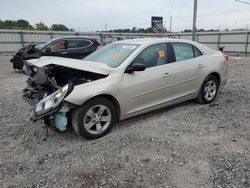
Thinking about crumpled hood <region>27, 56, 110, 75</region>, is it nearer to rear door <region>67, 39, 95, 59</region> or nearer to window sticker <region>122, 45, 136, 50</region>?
window sticker <region>122, 45, 136, 50</region>

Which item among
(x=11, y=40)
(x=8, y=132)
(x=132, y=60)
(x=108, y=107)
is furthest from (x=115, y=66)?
(x=11, y=40)

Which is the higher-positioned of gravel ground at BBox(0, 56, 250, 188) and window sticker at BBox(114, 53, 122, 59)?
window sticker at BBox(114, 53, 122, 59)

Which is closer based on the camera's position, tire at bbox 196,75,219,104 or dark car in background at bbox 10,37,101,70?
tire at bbox 196,75,219,104

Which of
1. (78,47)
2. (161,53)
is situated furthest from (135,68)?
(78,47)

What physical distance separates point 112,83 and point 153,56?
1.13 m

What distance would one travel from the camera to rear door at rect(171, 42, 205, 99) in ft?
15.8

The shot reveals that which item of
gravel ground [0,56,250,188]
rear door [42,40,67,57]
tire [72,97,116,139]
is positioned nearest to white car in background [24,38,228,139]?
tire [72,97,116,139]

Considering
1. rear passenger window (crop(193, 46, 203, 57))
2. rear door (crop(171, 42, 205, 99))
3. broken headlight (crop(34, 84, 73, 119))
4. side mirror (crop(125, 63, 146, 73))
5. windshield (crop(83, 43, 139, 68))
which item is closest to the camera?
broken headlight (crop(34, 84, 73, 119))

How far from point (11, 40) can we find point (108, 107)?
764 inches

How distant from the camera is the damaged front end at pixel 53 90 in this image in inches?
137

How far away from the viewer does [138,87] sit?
4164mm

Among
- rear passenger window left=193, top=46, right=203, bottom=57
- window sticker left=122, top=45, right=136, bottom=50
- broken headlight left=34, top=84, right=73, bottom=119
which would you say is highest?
window sticker left=122, top=45, right=136, bottom=50

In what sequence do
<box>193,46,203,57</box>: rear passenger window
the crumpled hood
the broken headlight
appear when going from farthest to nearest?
<box>193,46,203,57</box>: rear passenger window, the crumpled hood, the broken headlight

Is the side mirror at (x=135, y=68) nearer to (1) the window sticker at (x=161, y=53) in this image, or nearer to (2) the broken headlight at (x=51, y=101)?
(1) the window sticker at (x=161, y=53)
